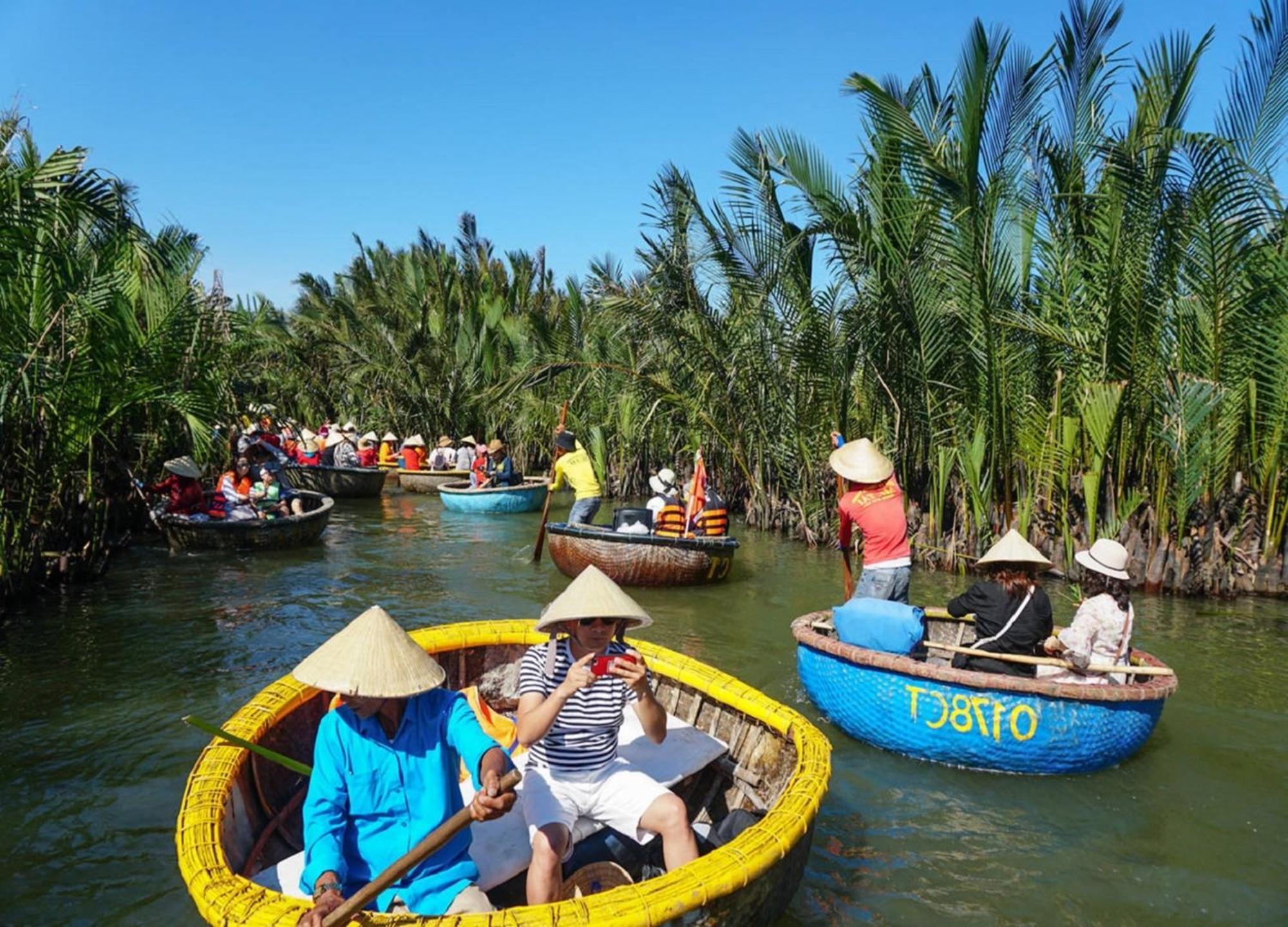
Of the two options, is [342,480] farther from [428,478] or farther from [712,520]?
[712,520]

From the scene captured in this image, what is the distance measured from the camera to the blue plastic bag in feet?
18.5

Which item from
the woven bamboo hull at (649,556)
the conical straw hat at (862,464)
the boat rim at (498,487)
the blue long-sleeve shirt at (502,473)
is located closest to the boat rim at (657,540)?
the woven bamboo hull at (649,556)

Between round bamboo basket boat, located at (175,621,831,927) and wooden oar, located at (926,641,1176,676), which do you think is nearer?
round bamboo basket boat, located at (175,621,831,927)

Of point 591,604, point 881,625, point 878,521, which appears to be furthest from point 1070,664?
point 591,604

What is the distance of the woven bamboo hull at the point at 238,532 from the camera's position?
11516 millimetres

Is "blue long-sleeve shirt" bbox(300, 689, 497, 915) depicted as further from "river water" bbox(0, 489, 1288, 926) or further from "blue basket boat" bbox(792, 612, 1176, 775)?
"blue basket boat" bbox(792, 612, 1176, 775)

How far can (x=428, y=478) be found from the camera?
69.3 ft

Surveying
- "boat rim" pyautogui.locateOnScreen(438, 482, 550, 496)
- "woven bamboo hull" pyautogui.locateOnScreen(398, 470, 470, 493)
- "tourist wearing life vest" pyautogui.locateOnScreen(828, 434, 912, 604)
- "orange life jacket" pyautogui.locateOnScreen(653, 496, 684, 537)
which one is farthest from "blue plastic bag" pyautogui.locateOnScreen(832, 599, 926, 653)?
"woven bamboo hull" pyautogui.locateOnScreen(398, 470, 470, 493)

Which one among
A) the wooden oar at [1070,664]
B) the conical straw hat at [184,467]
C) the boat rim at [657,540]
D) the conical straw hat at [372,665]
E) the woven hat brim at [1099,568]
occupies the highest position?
the woven hat brim at [1099,568]

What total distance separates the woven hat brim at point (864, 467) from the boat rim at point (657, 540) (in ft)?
12.9

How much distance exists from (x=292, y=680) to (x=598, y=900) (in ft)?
7.80

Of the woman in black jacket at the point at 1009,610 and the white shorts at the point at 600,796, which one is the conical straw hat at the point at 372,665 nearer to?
the white shorts at the point at 600,796

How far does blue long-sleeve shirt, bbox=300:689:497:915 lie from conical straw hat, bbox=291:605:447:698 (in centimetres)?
8

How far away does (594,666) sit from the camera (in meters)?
3.37
